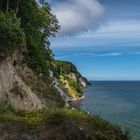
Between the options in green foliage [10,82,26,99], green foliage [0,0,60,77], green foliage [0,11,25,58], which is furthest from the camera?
green foliage [0,0,60,77]

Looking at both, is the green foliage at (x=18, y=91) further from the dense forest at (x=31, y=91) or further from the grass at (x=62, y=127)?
the grass at (x=62, y=127)

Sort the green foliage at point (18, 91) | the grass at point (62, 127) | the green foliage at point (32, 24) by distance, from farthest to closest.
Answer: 1. the green foliage at point (32, 24)
2. the green foliage at point (18, 91)
3. the grass at point (62, 127)

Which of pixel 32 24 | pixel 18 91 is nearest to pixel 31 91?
pixel 18 91

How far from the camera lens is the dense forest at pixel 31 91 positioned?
57.6 feet

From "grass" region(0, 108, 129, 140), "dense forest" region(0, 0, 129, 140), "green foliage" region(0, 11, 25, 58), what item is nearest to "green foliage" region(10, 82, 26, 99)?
"dense forest" region(0, 0, 129, 140)

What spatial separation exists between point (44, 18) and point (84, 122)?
33471 mm

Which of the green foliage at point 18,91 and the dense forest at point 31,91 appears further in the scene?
the green foliage at point 18,91

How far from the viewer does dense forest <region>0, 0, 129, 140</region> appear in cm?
1755

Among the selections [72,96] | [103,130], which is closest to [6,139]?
[103,130]

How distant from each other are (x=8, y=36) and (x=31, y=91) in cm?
648

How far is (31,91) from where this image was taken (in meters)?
38.8

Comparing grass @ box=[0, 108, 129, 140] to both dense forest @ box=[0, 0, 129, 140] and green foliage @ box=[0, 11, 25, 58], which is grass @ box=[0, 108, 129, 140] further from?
green foliage @ box=[0, 11, 25, 58]

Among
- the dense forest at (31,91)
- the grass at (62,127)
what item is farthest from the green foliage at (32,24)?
the grass at (62,127)

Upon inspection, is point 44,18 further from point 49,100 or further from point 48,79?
point 49,100
